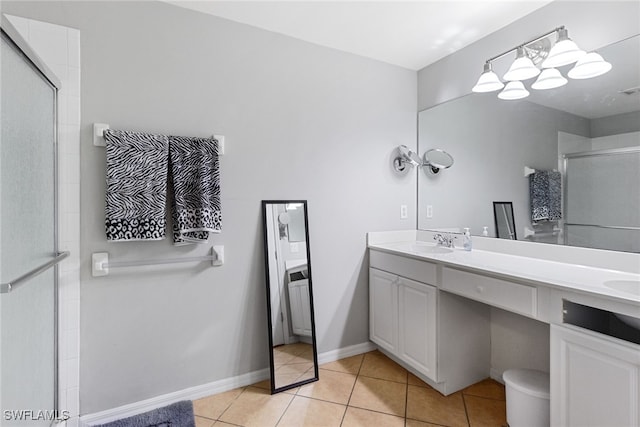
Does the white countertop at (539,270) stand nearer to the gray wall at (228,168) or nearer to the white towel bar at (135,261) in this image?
the gray wall at (228,168)

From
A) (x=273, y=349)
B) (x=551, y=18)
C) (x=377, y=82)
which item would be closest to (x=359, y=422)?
(x=273, y=349)

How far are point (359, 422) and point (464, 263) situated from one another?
107 cm

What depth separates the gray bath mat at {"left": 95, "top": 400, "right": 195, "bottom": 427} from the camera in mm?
1680

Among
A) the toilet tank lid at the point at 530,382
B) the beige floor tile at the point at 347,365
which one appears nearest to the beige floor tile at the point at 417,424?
the toilet tank lid at the point at 530,382

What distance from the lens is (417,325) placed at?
2043 millimetres

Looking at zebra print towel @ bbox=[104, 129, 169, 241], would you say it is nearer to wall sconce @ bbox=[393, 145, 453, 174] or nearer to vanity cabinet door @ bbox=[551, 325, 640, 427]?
wall sconce @ bbox=[393, 145, 453, 174]

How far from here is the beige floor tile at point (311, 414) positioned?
1.70 m

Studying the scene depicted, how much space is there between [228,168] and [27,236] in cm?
103

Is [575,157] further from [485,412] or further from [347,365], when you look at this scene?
[347,365]

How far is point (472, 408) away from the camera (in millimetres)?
1819

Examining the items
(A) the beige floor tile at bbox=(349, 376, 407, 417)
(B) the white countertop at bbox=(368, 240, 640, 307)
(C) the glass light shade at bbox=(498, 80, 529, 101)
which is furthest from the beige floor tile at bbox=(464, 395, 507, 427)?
(C) the glass light shade at bbox=(498, 80, 529, 101)

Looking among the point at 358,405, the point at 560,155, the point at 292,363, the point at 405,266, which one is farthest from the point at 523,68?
the point at 292,363

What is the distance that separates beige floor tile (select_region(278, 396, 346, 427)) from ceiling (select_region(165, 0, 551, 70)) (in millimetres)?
2418

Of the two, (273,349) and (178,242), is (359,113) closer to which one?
(178,242)
